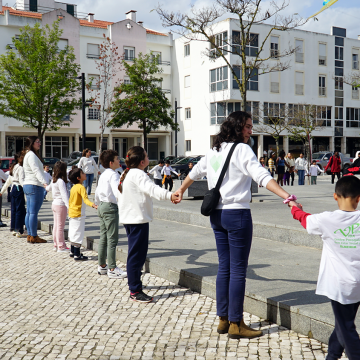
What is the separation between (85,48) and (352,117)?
29135 mm

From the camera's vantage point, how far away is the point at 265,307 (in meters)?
4.18

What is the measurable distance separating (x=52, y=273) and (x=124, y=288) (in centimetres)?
135

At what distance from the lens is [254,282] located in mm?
4773

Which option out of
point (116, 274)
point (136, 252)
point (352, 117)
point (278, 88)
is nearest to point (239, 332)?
point (136, 252)

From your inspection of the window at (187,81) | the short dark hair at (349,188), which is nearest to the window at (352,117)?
the window at (187,81)

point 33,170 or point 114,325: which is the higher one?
point 33,170

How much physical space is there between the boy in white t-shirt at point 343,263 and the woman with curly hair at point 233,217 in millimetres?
771

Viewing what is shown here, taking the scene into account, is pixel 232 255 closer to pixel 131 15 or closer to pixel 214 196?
pixel 214 196

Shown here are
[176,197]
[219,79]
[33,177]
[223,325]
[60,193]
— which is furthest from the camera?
[219,79]

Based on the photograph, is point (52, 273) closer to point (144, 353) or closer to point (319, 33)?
point (144, 353)

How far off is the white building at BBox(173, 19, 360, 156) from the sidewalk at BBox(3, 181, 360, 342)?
1224 inches

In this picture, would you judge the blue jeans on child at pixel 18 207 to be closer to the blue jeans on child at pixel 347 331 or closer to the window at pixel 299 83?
the blue jeans on child at pixel 347 331

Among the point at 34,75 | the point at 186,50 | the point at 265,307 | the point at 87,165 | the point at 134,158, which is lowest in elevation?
the point at 265,307

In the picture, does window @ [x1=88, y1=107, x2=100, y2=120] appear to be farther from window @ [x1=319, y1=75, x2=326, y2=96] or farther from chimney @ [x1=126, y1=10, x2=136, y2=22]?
window @ [x1=319, y1=75, x2=326, y2=96]
